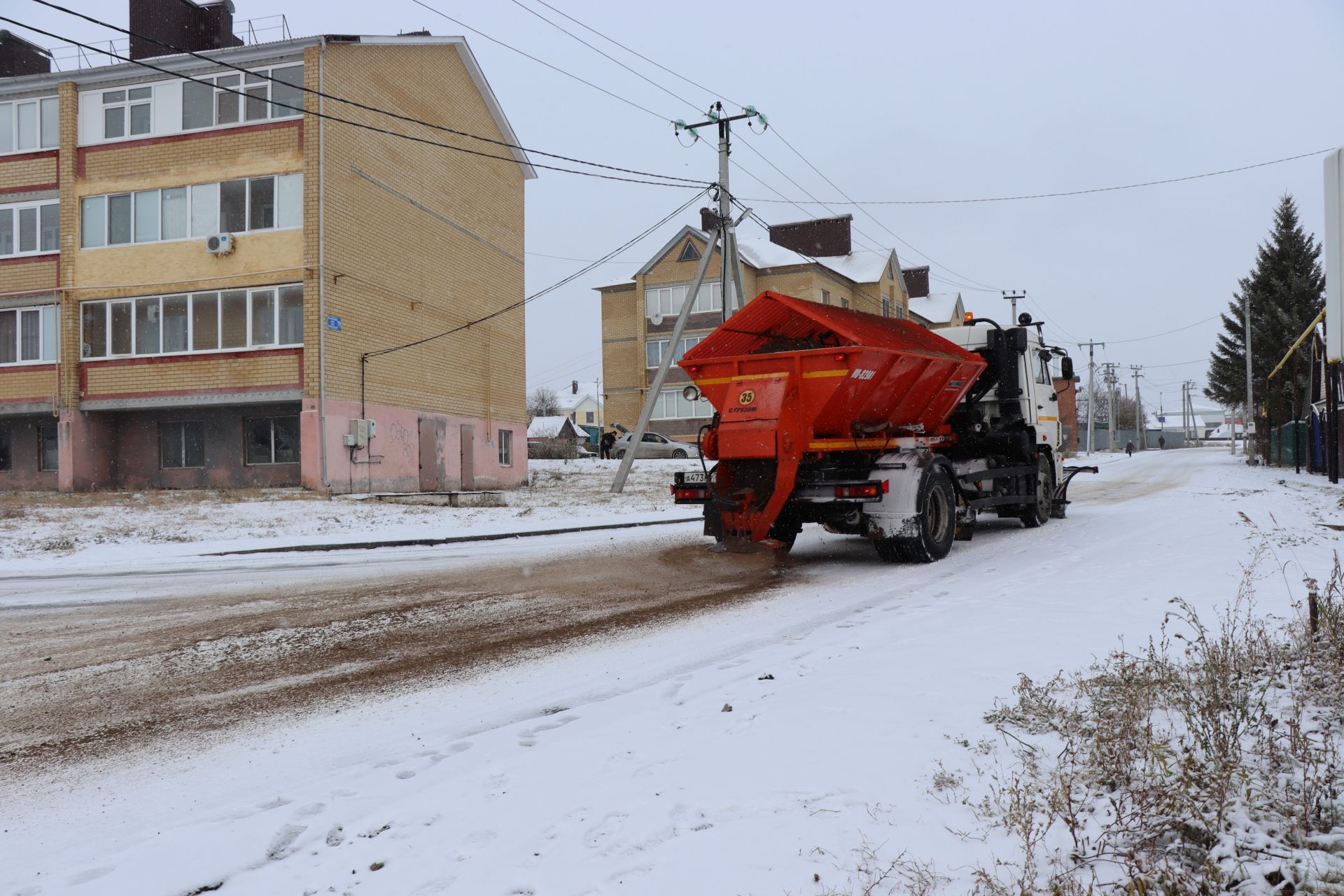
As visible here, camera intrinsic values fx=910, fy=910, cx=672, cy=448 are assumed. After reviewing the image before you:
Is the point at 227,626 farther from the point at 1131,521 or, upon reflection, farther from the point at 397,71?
the point at 397,71

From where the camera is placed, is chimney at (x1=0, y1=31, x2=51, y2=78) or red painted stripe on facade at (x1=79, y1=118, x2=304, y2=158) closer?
red painted stripe on facade at (x1=79, y1=118, x2=304, y2=158)

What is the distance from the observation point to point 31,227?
2494 cm

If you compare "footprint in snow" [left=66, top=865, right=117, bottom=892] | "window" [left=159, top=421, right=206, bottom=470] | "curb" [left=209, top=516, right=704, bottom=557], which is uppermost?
"window" [left=159, top=421, right=206, bottom=470]

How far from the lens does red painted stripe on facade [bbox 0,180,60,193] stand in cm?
2470

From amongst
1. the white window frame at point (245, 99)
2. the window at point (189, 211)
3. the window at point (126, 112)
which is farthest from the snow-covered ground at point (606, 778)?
the window at point (126, 112)

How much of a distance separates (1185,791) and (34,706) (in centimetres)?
573

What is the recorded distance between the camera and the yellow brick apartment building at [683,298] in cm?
5059

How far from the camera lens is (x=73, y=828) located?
11.4ft

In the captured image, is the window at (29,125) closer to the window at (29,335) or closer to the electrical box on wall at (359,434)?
the window at (29,335)

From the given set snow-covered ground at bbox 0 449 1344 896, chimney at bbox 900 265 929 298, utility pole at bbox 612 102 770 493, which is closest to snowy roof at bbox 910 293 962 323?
chimney at bbox 900 265 929 298

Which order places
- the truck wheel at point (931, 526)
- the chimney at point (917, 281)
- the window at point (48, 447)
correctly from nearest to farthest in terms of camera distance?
1. the truck wheel at point (931, 526)
2. the window at point (48, 447)
3. the chimney at point (917, 281)

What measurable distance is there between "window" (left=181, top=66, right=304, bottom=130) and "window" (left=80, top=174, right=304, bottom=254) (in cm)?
168

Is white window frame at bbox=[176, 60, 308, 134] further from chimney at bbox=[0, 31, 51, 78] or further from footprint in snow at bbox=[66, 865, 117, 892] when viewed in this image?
footprint in snow at bbox=[66, 865, 117, 892]

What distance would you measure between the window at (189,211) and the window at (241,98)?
168 centimetres
